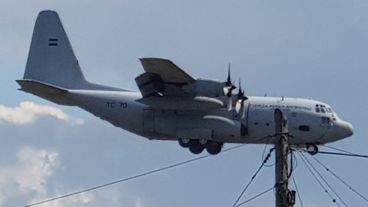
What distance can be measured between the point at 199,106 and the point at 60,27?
12.9 m

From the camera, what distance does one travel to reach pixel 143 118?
72.6 meters

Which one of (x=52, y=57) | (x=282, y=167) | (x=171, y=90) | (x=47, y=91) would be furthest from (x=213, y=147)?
(x=282, y=167)

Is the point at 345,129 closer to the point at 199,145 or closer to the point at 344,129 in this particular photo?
the point at 344,129

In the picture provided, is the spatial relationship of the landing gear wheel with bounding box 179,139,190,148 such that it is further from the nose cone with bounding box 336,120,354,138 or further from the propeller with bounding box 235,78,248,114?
the nose cone with bounding box 336,120,354,138

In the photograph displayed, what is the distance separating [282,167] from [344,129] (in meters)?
40.4

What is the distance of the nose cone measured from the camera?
74.3m

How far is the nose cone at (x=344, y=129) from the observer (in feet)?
244

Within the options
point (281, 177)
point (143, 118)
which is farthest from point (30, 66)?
point (281, 177)

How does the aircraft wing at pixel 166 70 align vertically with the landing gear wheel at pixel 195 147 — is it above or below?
above

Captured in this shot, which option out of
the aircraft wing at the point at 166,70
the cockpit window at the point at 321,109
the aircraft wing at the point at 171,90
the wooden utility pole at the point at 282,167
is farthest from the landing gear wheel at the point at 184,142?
the wooden utility pole at the point at 282,167

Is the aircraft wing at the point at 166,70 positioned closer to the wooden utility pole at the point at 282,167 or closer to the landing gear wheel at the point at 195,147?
the landing gear wheel at the point at 195,147

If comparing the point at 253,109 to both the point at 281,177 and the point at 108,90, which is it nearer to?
the point at 108,90

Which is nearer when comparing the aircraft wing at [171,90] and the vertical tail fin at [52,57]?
the aircraft wing at [171,90]

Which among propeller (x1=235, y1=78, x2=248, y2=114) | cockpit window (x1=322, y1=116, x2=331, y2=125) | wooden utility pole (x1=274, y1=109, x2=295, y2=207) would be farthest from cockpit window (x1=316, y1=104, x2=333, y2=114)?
wooden utility pole (x1=274, y1=109, x2=295, y2=207)
